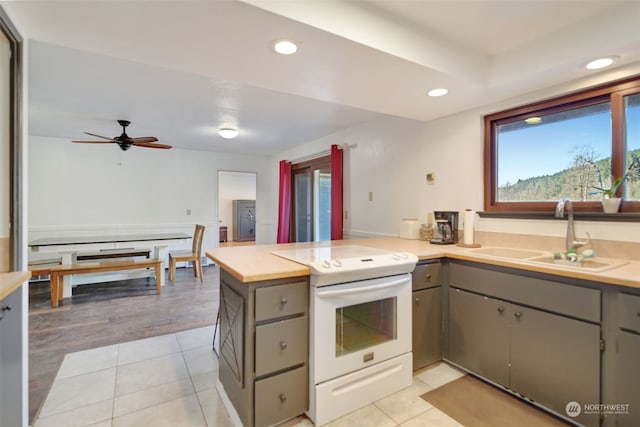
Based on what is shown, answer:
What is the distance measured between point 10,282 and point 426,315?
2200mm

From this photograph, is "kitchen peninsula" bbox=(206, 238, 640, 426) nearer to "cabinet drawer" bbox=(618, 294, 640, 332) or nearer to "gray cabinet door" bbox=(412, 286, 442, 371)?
"cabinet drawer" bbox=(618, 294, 640, 332)

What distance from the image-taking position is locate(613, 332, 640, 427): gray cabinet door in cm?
137

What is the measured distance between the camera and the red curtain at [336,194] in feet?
13.1

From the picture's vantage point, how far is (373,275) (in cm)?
176

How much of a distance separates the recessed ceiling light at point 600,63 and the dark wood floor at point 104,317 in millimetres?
3611

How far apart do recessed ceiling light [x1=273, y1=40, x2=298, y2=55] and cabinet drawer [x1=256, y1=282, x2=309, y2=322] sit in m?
1.24

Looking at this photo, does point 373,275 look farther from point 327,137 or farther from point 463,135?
point 327,137

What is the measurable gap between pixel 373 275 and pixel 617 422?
51.3 inches

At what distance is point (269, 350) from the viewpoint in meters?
1.50

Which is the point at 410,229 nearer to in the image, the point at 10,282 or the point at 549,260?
the point at 549,260

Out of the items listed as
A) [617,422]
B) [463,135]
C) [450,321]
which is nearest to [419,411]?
[450,321]

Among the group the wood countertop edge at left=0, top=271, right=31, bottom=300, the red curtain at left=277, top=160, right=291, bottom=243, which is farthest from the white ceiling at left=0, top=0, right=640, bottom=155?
the red curtain at left=277, top=160, right=291, bottom=243

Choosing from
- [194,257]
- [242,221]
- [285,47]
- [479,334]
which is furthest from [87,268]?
[242,221]

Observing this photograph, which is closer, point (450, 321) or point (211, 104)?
point (450, 321)
